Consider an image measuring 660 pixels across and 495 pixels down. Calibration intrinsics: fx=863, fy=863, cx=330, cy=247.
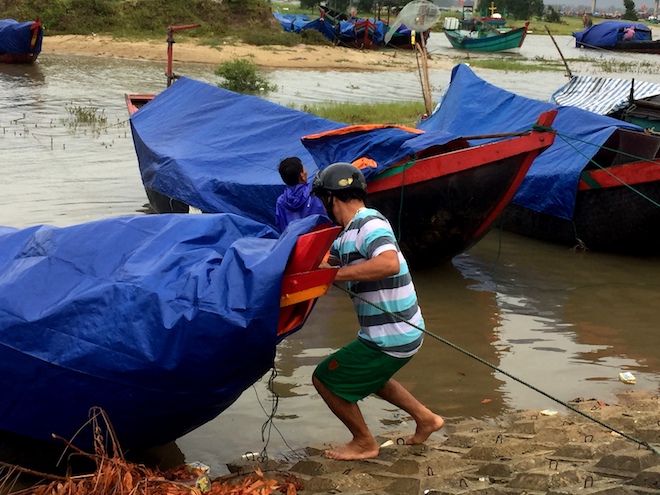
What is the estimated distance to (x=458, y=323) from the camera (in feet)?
23.5

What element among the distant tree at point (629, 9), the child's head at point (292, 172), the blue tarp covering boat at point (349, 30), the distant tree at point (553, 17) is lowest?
the child's head at point (292, 172)

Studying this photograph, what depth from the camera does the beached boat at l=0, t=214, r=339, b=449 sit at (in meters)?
3.65

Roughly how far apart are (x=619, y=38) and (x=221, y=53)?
24784 mm

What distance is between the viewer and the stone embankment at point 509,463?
3629 millimetres

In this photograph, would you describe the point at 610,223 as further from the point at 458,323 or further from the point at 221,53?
the point at 221,53

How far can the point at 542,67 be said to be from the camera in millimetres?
34719

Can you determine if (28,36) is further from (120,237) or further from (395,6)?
(395,6)

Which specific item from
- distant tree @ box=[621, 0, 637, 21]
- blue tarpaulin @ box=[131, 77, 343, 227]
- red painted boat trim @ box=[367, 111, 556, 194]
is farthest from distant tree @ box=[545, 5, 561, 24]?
red painted boat trim @ box=[367, 111, 556, 194]

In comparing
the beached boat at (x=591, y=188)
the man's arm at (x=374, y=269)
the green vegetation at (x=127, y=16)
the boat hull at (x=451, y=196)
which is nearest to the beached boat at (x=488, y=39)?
the green vegetation at (x=127, y=16)

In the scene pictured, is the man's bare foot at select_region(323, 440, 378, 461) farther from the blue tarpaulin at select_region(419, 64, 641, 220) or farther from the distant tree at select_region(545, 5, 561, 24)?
the distant tree at select_region(545, 5, 561, 24)

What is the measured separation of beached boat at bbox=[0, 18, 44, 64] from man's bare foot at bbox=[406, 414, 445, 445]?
2509 cm

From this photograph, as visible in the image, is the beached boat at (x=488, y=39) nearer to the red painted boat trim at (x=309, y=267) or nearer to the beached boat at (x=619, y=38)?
the beached boat at (x=619, y=38)

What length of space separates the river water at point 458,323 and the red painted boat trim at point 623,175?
82cm

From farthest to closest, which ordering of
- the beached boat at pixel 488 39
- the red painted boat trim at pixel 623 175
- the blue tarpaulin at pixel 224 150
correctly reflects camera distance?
the beached boat at pixel 488 39 < the red painted boat trim at pixel 623 175 < the blue tarpaulin at pixel 224 150
